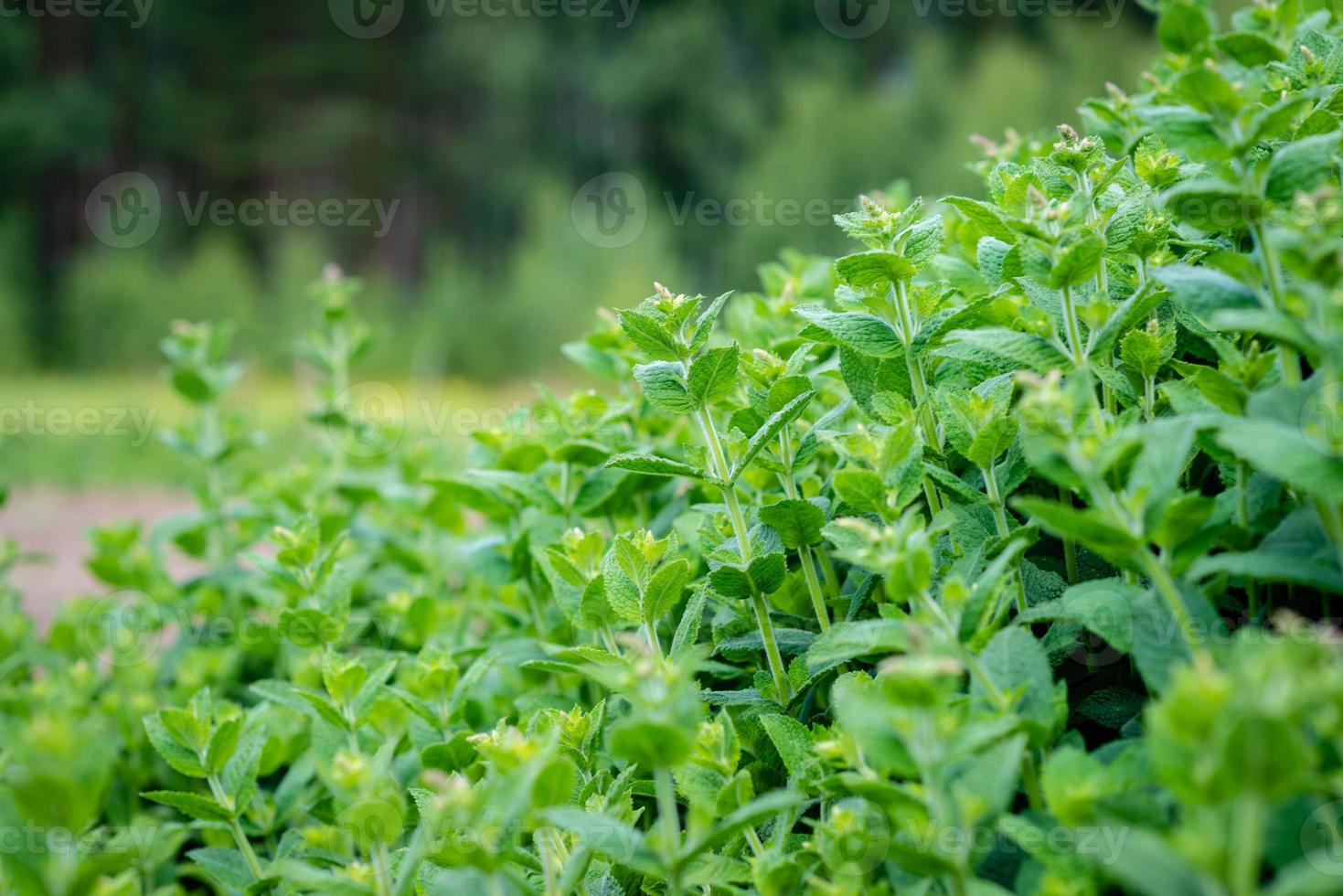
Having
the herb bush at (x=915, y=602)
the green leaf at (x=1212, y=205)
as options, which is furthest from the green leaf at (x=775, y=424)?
the green leaf at (x=1212, y=205)

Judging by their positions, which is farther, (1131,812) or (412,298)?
(412,298)

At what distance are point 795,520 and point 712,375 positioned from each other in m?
0.16

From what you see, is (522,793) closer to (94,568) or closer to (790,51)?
(94,568)

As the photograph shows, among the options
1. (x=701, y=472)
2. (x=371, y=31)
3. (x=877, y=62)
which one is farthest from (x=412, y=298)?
(x=701, y=472)

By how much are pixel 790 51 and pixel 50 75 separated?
10.9 meters

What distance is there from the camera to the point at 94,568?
6.28 feet

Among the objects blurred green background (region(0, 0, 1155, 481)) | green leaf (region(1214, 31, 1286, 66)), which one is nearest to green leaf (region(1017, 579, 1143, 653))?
green leaf (region(1214, 31, 1286, 66))

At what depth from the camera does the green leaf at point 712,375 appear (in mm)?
908

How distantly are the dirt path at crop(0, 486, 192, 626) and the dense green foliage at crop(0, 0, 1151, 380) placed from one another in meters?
4.51

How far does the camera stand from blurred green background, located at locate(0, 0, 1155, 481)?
1170 centimetres

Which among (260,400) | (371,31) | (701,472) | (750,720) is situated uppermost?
(371,31)

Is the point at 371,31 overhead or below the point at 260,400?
overhead

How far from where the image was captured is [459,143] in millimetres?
16688

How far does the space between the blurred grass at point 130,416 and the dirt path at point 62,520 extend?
24cm
